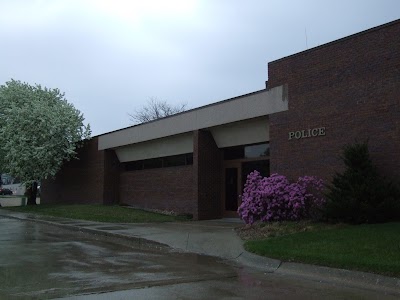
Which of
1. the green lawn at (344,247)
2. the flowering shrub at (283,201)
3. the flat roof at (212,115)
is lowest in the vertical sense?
the green lawn at (344,247)

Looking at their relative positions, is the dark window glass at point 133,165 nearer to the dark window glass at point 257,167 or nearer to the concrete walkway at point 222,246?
the concrete walkway at point 222,246

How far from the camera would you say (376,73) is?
48.6ft

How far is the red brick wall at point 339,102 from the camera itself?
1445cm

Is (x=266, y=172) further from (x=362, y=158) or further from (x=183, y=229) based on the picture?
(x=362, y=158)

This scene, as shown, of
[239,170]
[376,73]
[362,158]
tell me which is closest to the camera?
[362,158]

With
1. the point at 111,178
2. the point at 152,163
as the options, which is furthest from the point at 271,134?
the point at 111,178

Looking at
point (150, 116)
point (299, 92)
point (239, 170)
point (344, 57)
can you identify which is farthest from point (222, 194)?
point (150, 116)

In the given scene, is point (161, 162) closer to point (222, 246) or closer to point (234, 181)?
point (234, 181)

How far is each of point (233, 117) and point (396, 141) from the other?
7506 mm

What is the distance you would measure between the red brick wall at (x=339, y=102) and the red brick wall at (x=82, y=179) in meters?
16.0

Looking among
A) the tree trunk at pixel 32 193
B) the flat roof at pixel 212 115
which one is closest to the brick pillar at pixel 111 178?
the flat roof at pixel 212 115

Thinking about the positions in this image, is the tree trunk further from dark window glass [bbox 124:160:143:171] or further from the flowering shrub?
the flowering shrub

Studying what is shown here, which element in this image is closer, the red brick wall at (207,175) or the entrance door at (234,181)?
Result: the entrance door at (234,181)

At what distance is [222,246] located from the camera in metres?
12.9
